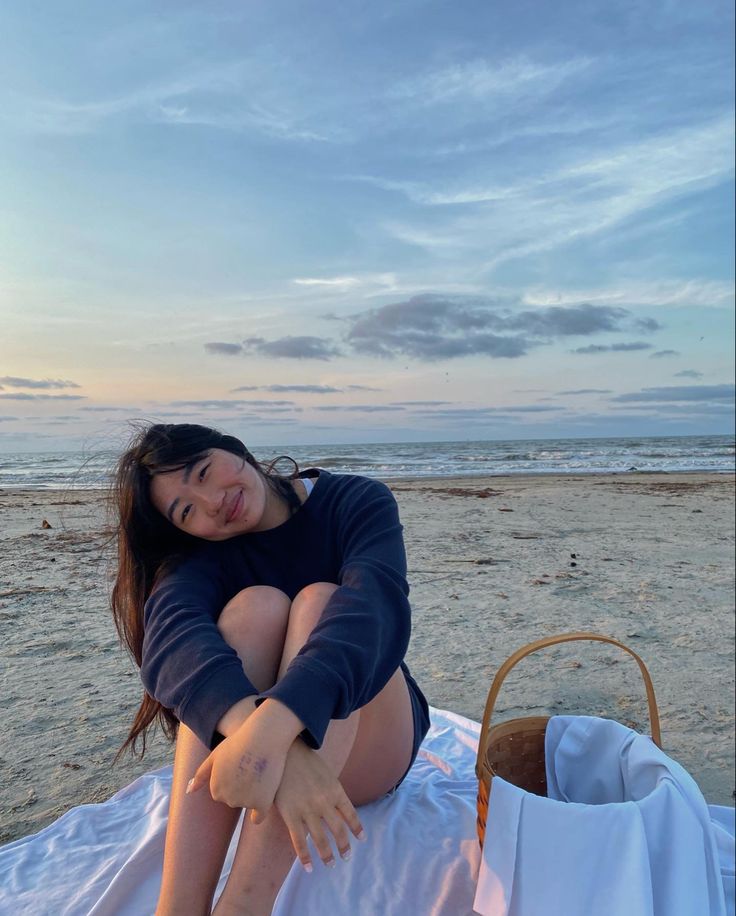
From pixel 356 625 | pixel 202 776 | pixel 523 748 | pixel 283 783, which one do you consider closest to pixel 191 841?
pixel 202 776

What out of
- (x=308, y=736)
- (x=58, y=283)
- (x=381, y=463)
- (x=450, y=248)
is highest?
(x=450, y=248)

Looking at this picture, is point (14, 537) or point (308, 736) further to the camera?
point (14, 537)

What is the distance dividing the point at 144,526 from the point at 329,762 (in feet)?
2.52

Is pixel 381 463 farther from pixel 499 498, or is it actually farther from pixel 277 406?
pixel 277 406

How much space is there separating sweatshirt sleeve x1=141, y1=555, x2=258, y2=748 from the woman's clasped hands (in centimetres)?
10

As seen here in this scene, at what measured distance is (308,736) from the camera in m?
1.23

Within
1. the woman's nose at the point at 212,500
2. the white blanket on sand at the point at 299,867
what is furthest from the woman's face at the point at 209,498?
the white blanket on sand at the point at 299,867

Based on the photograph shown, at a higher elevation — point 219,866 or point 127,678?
point 219,866

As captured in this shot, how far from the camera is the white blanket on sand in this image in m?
1.59

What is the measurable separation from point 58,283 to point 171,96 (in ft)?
2.39

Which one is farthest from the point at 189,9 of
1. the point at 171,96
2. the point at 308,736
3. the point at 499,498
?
the point at 499,498

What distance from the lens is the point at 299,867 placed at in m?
1.65

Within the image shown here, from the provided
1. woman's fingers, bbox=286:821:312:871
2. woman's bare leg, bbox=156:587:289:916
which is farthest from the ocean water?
woman's fingers, bbox=286:821:312:871

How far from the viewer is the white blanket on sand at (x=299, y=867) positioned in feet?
5.23
